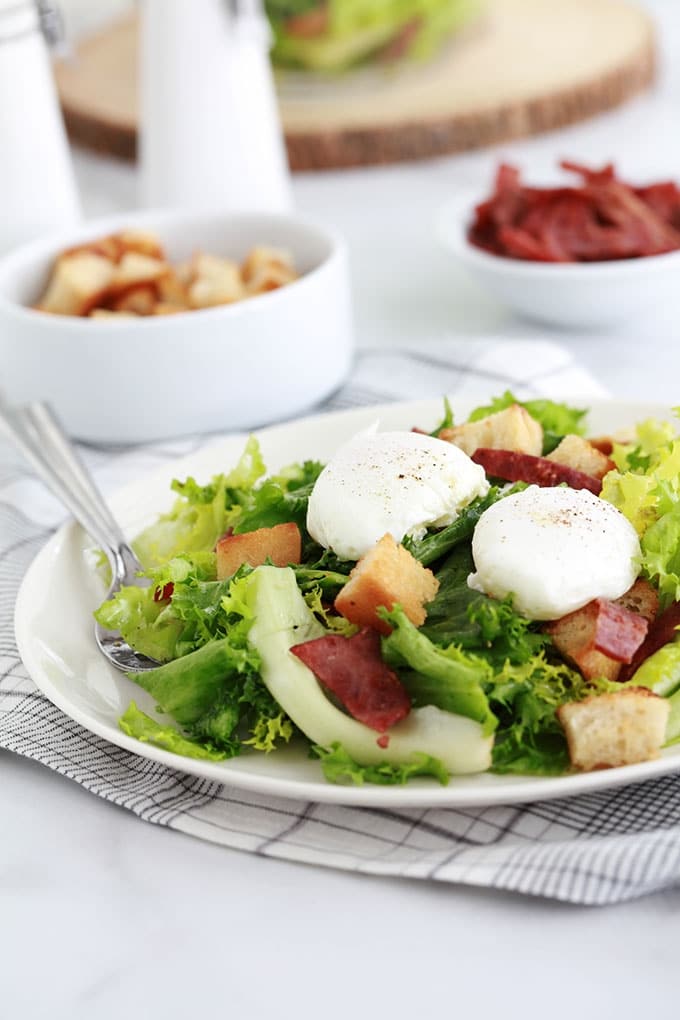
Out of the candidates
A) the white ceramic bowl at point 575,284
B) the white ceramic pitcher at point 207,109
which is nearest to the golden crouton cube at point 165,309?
the white ceramic pitcher at point 207,109

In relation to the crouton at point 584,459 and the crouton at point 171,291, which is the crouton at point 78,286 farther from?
the crouton at point 584,459

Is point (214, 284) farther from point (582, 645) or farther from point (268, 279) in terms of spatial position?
point (582, 645)

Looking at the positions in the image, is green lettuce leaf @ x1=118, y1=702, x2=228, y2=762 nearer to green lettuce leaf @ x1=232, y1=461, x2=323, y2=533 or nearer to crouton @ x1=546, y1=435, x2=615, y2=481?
green lettuce leaf @ x1=232, y1=461, x2=323, y2=533

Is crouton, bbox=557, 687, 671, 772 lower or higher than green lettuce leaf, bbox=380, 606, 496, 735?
lower

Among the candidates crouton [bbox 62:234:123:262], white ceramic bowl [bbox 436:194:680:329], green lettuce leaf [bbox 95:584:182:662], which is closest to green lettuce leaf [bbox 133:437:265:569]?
green lettuce leaf [bbox 95:584:182:662]

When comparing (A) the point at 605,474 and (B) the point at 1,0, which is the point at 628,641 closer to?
(A) the point at 605,474

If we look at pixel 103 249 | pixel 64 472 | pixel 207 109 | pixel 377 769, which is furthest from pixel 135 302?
pixel 377 769
